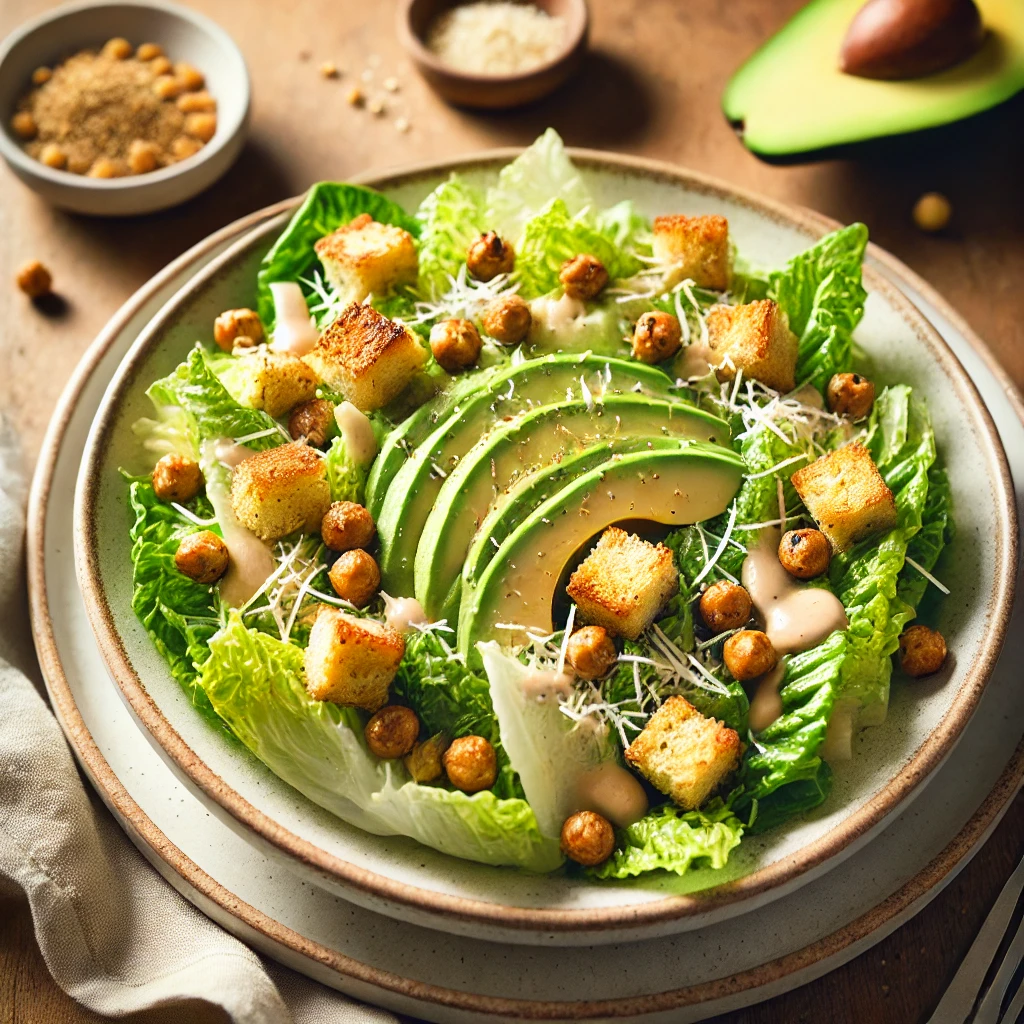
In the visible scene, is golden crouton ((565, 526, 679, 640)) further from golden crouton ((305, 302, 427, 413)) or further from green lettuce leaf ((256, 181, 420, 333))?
green lettuce leaf ((256, 181, 420, 333))

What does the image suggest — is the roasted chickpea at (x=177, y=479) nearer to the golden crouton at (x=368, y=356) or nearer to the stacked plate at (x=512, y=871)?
the stacked plate at (x=512, y=871)

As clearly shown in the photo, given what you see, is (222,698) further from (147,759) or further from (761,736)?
(761,736)

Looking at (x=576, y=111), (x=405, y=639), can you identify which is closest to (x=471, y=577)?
(x=405, y=639)

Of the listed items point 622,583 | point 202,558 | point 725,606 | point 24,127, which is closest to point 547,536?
point 622,583

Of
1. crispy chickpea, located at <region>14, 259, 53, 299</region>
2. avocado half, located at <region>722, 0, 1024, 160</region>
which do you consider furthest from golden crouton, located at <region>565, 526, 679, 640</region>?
crispy chickpea, located at <region>14, 259, 53, 299</region>

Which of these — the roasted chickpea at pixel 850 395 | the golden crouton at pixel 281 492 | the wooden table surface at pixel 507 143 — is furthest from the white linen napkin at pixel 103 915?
the roasted chickpea at pixel 850 395
